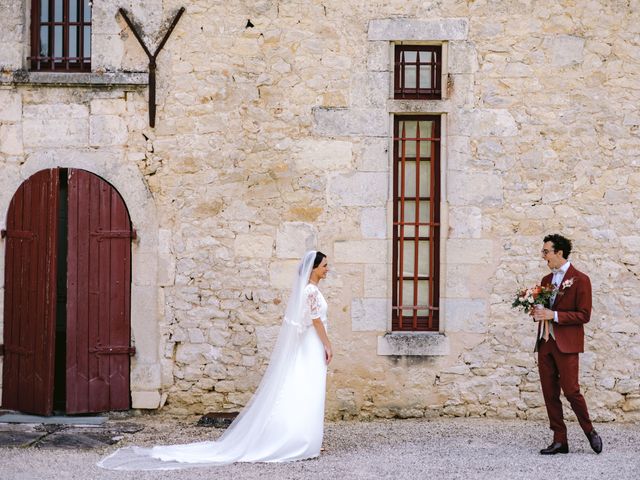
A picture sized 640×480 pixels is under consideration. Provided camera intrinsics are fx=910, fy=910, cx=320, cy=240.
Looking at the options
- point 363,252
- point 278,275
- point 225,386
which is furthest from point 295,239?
point 225,386

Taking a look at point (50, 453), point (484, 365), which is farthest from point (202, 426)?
point (484, 365)

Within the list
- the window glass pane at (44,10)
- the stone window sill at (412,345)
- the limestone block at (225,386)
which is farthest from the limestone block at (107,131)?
the stone window sill at (412,345)

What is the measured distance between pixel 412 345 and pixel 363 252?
90 centimetres

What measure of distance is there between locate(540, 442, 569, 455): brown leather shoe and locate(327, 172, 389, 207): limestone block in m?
2.48

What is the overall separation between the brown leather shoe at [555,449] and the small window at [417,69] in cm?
315

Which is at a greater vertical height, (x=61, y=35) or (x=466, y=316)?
(x=61, y=35)

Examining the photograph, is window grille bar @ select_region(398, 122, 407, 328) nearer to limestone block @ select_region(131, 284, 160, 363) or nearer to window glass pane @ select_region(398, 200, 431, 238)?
window glass pane @ select_region(398, 200, 431, 238)

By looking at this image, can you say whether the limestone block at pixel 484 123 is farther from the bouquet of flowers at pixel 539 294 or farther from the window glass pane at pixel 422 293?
the bouquet of flowers at pixel 539 294

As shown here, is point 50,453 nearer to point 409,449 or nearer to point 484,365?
point 409,449

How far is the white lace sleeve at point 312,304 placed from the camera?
6.52 m

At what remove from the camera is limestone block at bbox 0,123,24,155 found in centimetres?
797

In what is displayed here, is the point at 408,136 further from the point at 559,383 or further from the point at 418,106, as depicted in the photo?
the point at 559,383

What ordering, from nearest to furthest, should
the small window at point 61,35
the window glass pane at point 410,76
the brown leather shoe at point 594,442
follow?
the brown leather shoe at point 594,442 → the window glass pane at point 410,76 → the small window at point 61,35

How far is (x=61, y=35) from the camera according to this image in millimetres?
8172
